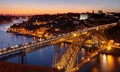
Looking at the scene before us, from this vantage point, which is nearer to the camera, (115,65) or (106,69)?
(106,69)

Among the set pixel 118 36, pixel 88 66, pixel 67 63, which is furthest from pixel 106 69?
pixel 118 36

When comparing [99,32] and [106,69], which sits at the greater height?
[99,32]

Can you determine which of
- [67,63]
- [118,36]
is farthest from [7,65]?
[118,36]

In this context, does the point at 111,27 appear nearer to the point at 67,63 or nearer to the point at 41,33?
the point at 41,33

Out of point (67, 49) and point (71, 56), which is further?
point (67, 49)

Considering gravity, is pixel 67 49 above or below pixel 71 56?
above

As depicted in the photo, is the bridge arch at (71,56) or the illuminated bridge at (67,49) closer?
the illuminated bridge at (67,49)

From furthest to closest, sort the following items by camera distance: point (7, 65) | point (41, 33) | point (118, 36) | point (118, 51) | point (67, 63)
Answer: point (41, 33) < point (118, 36) < point (118, 51) < point (67, 63) < point (7, 65)

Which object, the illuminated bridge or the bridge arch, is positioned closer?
the illuminated bridge

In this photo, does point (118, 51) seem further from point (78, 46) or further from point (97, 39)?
point (78, 46)

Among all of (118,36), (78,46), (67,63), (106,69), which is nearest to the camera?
(67,63)
